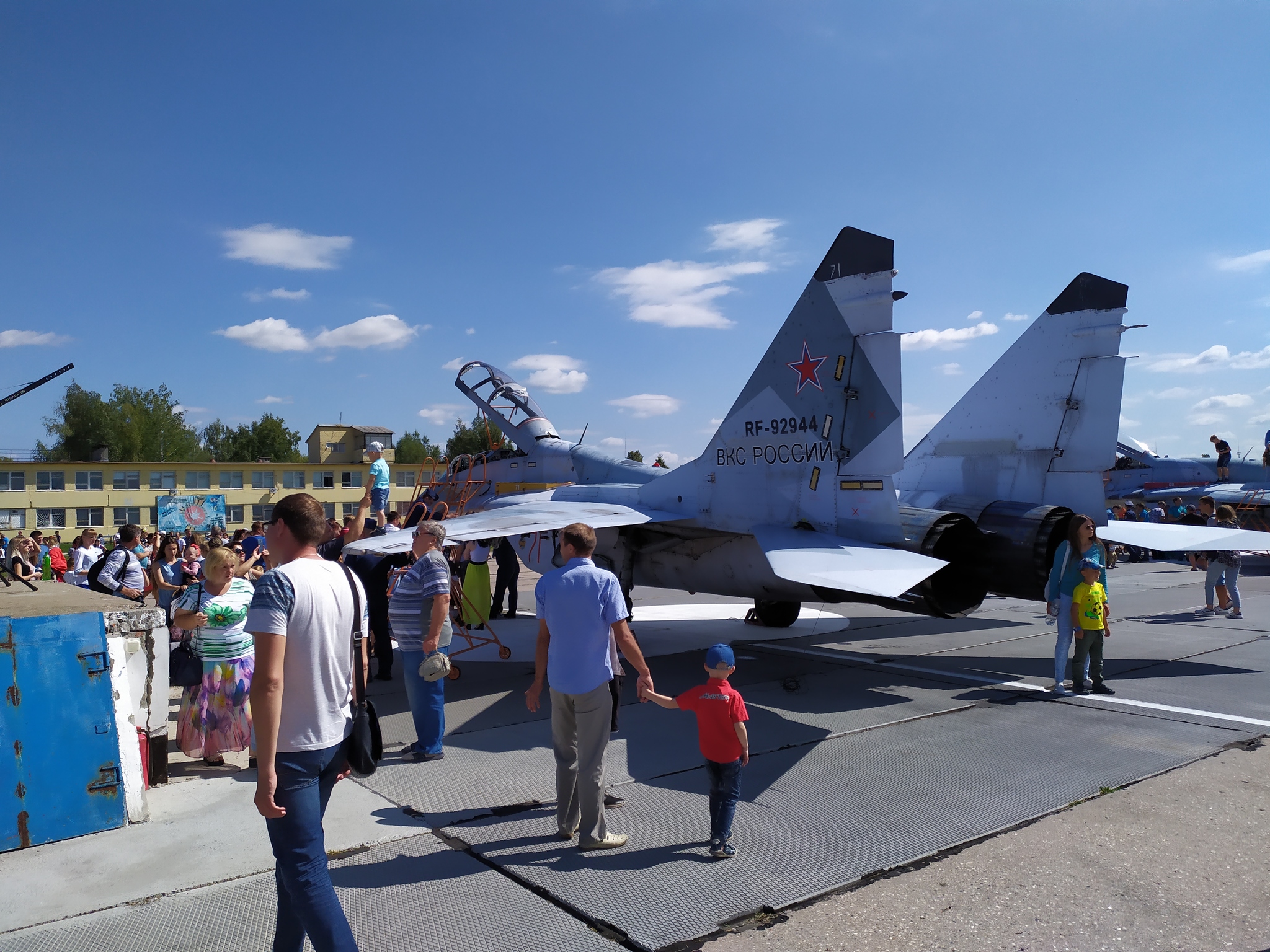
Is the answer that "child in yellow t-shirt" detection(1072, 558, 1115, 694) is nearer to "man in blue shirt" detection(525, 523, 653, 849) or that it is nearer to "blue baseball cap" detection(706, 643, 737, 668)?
"blue baseball cap" detection(706, 643, 737, 668)

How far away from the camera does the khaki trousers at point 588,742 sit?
399cm

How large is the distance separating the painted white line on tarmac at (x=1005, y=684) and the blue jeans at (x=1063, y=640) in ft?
0.56

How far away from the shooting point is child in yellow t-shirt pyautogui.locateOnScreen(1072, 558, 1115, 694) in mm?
6930

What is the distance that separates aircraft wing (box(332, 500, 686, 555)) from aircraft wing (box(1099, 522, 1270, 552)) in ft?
17.2

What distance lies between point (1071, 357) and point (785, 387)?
3978 mm

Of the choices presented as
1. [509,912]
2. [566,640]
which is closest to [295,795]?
[509,912]

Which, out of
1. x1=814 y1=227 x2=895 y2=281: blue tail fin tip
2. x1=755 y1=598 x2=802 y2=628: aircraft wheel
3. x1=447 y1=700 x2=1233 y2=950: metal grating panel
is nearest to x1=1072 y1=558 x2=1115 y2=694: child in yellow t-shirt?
x1=447 y1=700 x2=1233 y2=950: metal grating panel

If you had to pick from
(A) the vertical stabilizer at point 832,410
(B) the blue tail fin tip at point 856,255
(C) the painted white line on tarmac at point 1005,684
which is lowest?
(C) the painted white line on tarmac at point 1005,684

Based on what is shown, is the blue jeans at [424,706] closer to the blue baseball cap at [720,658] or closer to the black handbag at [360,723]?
the blue baseball cap at [720,658]

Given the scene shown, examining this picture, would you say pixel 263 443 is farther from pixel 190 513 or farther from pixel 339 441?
pixel 190 513

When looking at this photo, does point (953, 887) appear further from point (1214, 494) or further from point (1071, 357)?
point (1214, 494)

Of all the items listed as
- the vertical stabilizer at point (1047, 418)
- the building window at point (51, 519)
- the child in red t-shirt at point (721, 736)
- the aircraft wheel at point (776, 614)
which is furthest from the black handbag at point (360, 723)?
the building window at point (51, 519)

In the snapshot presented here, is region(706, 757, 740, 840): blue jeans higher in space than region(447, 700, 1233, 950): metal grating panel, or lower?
higher

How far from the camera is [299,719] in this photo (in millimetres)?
2648
